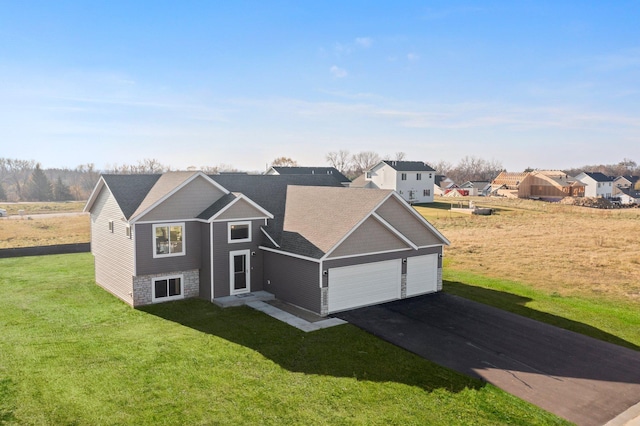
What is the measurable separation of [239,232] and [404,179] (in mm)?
55017

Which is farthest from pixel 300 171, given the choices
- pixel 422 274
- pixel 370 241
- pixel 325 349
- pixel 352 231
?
pixel 325 349

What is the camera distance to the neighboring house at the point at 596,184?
335 ft

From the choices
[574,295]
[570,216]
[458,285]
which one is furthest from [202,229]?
[570,216]

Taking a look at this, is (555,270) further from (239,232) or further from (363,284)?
(239,232)

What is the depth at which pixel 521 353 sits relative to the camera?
16.2 metres

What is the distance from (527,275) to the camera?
28.7 meters

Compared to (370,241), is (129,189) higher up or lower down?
higher up

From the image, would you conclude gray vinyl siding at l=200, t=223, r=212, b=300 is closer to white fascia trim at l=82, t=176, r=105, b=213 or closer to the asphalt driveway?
A: white fascia trim at l=82, t=176, r=105, b=213

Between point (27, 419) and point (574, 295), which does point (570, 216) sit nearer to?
point (574, 295)

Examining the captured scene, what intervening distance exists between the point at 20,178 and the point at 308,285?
509ft

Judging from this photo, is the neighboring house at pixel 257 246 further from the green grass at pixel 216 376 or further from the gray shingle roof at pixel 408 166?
the gray shingle roof at pixel 408 166

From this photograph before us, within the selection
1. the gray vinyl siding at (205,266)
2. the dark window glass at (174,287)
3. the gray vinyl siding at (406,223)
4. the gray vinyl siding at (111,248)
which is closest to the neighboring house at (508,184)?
the gray vinyl siding at (406,223)

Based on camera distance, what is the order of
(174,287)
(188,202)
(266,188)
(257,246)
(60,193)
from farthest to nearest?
1. (60,193)
2. (266,188)
3. (257,246)
4. (188,202)
5. (174,287)

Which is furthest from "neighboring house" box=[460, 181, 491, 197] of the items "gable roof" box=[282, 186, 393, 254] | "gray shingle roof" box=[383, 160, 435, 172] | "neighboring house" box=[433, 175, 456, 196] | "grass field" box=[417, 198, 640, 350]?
"gable roof" box=[282, 186, 393, 254]
